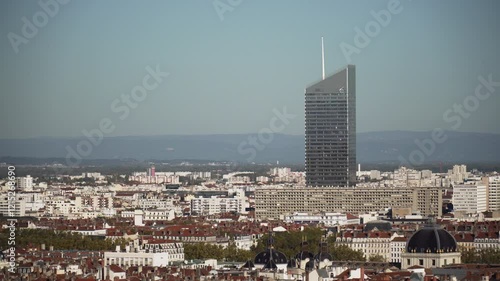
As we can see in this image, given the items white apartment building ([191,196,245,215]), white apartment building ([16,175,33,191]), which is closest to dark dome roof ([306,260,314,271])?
white apartment building ([191,196,245,215])

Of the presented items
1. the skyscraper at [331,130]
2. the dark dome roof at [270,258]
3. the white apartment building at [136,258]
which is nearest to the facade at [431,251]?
the dark dome roof at [270,258]

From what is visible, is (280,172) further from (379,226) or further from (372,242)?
(372,242)

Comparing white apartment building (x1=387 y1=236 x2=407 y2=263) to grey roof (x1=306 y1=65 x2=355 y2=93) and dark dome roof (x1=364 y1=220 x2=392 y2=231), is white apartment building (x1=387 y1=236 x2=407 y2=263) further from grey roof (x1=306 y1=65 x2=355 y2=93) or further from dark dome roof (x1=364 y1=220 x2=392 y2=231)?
grey roof (x1=306 y1=65 x2=355 y2=93)

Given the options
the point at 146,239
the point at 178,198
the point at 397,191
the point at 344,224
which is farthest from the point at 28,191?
the point at 146,239

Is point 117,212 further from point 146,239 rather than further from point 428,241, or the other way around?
point 428,241

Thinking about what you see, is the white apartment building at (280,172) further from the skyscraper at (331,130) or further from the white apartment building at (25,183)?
the white apartment building at (25,183)

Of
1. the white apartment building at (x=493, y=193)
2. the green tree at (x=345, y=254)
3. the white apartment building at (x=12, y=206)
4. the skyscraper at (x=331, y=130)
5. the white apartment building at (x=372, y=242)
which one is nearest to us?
the green tree at (x=345, y=254)

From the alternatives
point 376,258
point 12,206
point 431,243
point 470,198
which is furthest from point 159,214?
point 431,243
